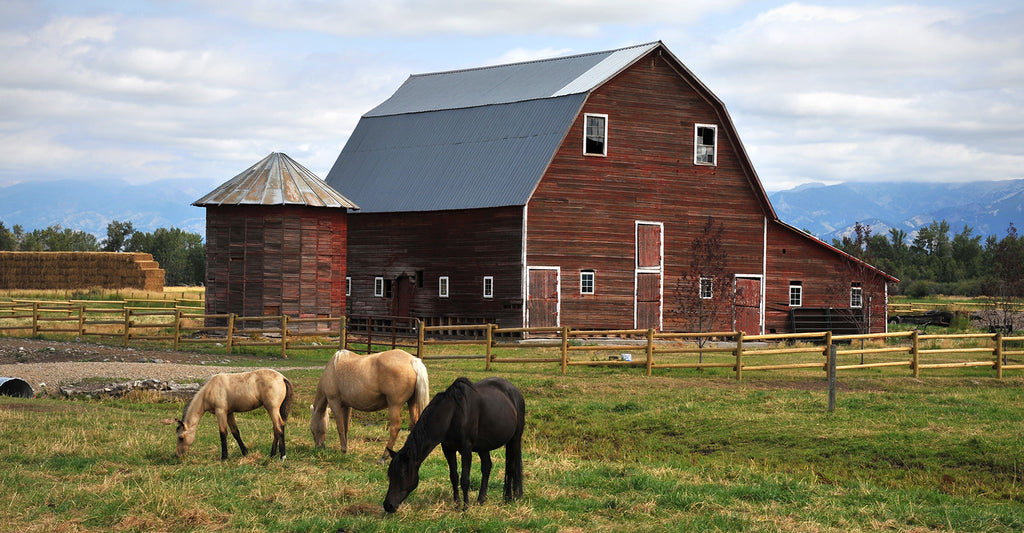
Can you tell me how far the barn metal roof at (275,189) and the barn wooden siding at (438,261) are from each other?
10.4 ft

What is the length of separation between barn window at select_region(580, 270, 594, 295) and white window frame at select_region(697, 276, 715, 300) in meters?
3.75

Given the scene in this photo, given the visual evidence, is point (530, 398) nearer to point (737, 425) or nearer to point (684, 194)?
point (737, 425)

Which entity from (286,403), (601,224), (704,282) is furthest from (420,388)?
(704,282)

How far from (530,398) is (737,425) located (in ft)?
15.5

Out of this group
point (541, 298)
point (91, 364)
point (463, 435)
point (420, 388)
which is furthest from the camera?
point (541, 298)

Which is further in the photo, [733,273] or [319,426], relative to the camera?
[733,273]

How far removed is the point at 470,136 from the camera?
128ft

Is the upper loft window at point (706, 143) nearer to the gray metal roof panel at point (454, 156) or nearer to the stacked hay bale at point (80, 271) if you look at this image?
the gray metal roof panel at point (454, 156)

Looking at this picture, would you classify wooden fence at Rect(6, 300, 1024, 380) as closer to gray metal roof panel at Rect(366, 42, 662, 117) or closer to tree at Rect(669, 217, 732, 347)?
tree at Rect(669, 217, 732, 347)

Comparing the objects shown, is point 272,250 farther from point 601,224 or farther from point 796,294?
point 796,294

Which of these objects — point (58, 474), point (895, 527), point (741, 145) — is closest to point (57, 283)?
point (741, 145)

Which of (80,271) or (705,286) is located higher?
(80,271)

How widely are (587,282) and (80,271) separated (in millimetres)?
44901

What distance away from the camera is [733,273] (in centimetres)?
3681
